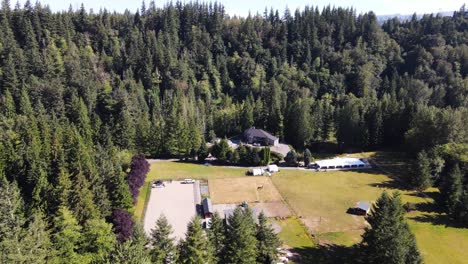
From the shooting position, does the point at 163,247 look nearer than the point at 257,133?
Yes

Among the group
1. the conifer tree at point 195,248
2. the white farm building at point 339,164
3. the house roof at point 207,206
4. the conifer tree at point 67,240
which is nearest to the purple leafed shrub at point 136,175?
the house roof at point 207,206

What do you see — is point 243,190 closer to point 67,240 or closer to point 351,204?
point 351,204

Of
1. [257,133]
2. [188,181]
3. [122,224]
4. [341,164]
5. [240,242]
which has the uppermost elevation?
[257,133]

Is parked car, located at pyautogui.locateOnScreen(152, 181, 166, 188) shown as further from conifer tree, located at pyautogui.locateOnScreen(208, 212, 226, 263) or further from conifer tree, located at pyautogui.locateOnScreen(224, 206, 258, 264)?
conifer tree, located at pyautogui.locateOnScreen(224, 206, 258, 264)

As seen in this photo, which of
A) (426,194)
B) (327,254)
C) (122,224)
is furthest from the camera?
(426,194)

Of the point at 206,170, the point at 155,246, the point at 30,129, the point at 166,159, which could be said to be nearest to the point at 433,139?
the point at 206,170

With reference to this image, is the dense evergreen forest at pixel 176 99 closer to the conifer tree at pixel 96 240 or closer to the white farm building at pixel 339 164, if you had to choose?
the conifer tree at pixel 96 240

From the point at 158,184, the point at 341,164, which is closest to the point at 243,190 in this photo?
the point at 158,184
